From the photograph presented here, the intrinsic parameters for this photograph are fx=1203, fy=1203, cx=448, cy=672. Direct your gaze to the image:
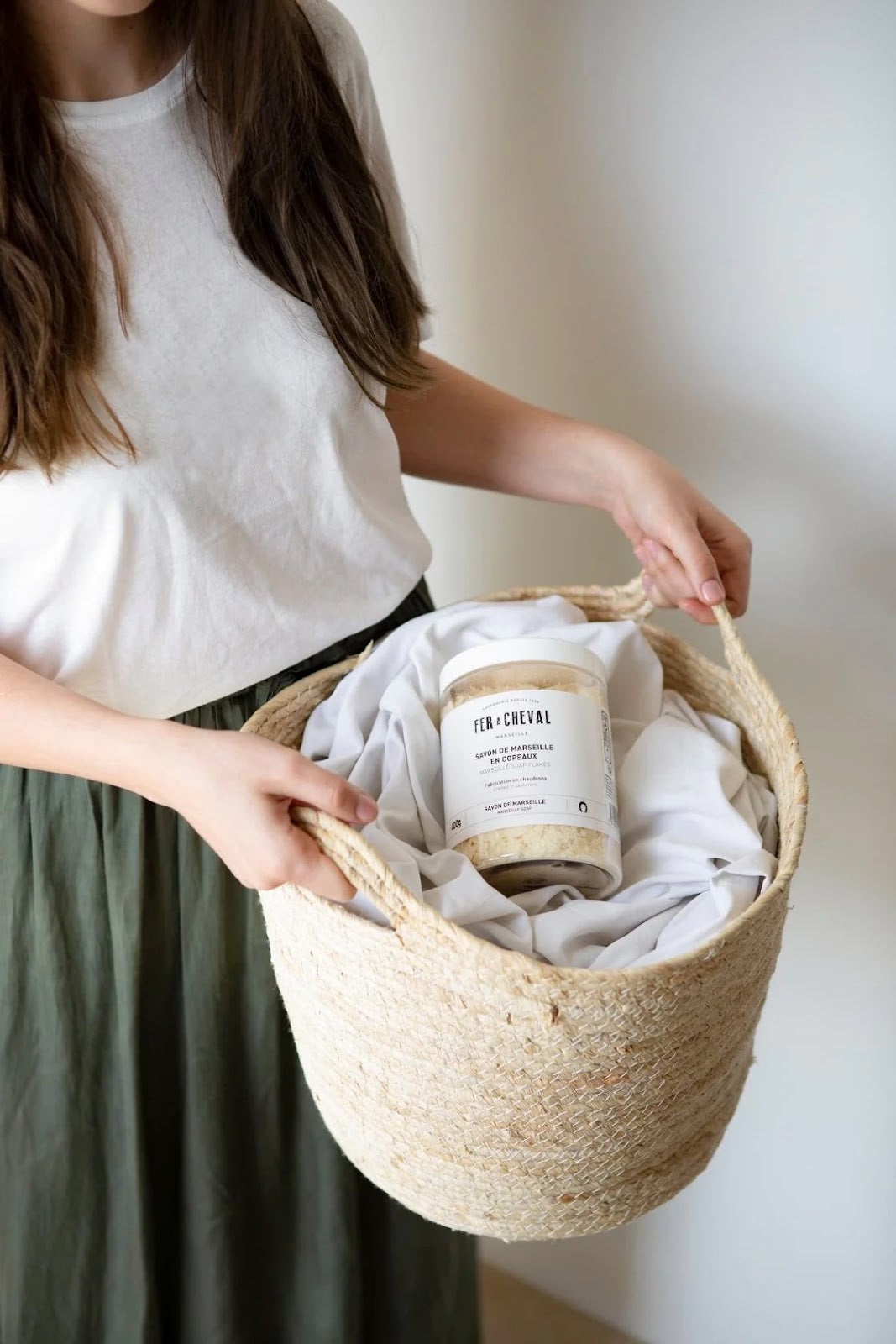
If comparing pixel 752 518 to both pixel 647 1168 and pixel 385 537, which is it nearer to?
pixel 385 537

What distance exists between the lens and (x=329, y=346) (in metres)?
0.73

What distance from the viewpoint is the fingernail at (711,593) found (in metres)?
0.73

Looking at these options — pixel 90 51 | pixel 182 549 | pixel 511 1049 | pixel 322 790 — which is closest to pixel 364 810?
pixel 322 790

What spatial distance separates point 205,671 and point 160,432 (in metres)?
0.14

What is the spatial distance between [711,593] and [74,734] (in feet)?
1.23

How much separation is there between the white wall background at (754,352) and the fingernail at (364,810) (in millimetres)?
532

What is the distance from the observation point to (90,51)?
679 millimetres

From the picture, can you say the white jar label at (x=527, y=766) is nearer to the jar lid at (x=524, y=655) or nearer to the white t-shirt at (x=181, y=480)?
the jar lid at (x=524, y=655)

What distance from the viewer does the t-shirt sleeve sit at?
773 mm

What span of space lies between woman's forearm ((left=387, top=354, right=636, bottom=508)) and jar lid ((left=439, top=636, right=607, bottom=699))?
8.1 inches

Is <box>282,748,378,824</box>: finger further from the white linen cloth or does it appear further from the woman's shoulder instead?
the woman's shoulder

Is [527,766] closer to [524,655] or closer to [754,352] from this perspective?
[524,655]

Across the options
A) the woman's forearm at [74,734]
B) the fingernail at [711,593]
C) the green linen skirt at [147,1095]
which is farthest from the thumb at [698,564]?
the woman's forearm at [74,734]

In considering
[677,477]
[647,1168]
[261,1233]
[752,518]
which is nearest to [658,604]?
[677,477]
